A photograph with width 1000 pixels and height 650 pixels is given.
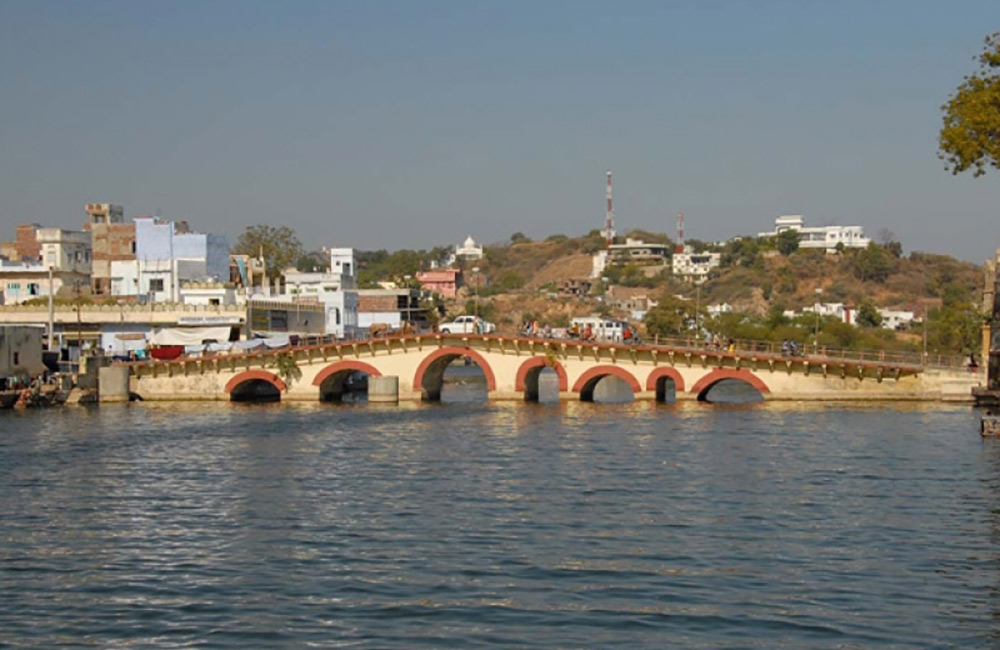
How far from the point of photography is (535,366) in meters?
85.5

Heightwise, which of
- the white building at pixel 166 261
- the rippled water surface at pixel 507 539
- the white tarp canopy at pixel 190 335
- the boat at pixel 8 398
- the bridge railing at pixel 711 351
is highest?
the white building at pixel 166 261

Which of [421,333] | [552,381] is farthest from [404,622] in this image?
[552,381]

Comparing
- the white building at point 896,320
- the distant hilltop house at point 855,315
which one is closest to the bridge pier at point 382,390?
the distant hilltop house at point 855,315

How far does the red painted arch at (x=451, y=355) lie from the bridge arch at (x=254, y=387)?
316 inches

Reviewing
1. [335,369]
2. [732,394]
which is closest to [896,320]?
[732,394]

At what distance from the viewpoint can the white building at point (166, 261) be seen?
11550cm

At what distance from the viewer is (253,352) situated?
8800cm

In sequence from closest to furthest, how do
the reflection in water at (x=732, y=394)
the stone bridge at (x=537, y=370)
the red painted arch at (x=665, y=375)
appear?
the stone bridge at (x=537, y=370) < the red painted arch at (x=665, y=375) < the reflection in water at (x=732, y=394)

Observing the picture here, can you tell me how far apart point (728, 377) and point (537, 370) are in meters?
12.5

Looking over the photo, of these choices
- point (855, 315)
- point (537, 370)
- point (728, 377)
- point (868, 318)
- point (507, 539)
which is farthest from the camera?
point (855, 315)

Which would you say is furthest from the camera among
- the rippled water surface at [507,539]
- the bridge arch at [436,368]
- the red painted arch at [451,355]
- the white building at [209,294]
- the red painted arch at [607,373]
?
the white building at [209,294]

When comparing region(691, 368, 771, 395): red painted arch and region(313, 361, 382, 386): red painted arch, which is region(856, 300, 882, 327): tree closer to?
region(691, 368, 771, 395): red painted arch

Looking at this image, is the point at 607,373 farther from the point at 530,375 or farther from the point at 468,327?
the point at 468,327

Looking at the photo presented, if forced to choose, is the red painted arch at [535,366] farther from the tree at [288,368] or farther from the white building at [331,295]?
the white building at [331,295]
